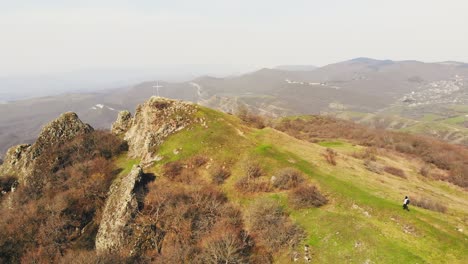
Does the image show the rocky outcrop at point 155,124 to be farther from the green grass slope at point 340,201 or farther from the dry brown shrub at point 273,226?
the dry brown shrub at point 273,226

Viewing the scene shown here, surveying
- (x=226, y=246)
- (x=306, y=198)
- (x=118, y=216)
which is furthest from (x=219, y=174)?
(x=118, y=216)

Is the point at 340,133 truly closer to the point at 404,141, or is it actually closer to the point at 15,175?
the point at 404,141

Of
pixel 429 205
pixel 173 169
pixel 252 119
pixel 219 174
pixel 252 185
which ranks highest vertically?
pixel 252 119

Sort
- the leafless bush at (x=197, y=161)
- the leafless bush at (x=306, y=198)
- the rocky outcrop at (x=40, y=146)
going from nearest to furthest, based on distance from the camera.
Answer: the leafless bush at (x=306, y=198) → the leafless bush at (x=197, y=161) → the rocky outcrop at (x=40, y=146)

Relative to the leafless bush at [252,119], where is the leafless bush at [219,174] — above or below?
below

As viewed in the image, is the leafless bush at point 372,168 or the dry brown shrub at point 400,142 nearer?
the leafless bush at point 372,168

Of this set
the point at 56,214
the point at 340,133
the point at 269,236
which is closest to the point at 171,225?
the point at 269,236

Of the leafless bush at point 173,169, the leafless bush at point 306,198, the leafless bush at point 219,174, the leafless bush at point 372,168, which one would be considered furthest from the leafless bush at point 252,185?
the leafless bush at point 372,168

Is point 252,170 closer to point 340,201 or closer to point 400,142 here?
point 340,201
